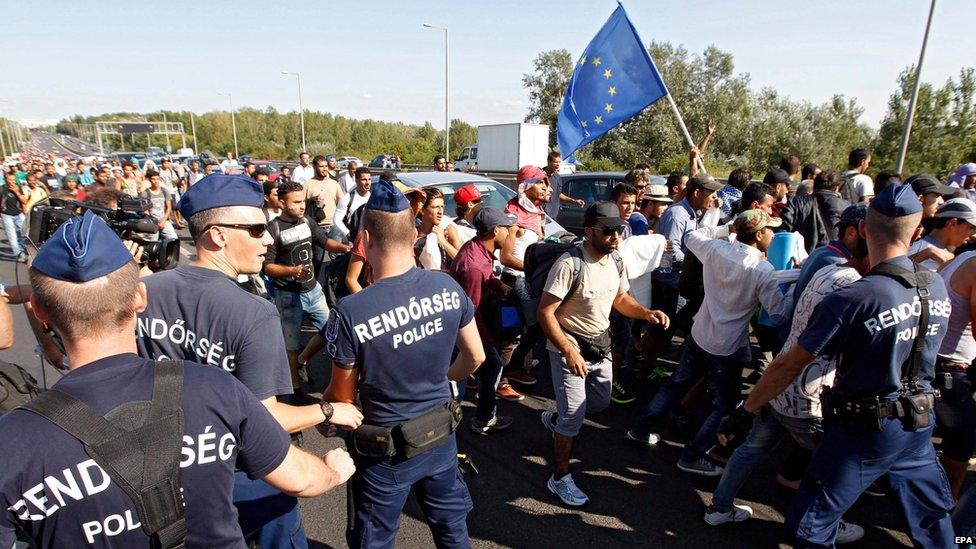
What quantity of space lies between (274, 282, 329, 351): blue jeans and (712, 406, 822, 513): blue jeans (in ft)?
11.4

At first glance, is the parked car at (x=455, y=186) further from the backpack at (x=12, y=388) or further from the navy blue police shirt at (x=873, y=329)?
the backpack at (x=12, y=388)

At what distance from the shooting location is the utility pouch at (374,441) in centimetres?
214

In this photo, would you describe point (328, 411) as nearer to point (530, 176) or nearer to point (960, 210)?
point (960, 210)

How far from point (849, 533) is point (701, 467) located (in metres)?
0.89

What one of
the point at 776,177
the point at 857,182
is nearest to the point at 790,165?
the point at 776,177

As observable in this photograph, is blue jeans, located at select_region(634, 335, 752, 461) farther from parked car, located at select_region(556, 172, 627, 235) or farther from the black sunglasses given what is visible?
parked car, located at select_region(556, 172, 627, 235)

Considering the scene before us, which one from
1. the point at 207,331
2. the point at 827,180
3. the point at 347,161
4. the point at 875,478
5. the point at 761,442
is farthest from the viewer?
the point at 347,161

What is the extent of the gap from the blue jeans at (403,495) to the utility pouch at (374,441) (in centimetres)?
9

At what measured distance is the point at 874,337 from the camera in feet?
7.24

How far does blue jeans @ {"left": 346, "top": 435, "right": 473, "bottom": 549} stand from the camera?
7.32 feet

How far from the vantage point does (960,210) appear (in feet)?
10.1

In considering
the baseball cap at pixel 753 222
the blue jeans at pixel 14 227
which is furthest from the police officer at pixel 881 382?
the blue jeans at pixel 14 227

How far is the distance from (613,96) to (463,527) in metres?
6.10

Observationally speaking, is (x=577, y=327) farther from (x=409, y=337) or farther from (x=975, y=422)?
(x=975, y=422)
